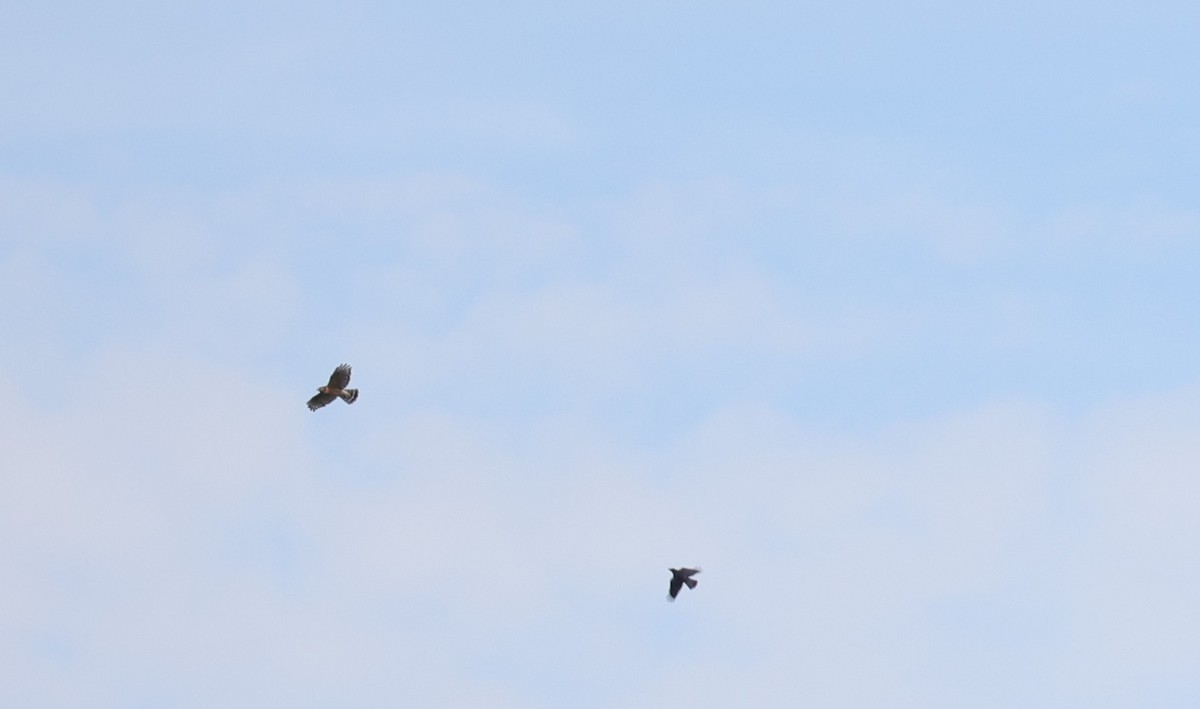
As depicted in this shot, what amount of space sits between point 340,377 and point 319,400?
159cm

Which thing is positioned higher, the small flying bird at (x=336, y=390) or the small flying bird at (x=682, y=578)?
the small flying bird at (x=336, y=390)

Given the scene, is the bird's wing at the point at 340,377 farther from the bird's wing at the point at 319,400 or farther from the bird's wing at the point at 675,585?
the bird's wing at the point at 675,585

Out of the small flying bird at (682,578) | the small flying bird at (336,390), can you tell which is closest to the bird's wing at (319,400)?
the small flying bird at (336,390)

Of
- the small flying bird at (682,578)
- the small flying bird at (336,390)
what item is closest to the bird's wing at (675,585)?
the small flying bird at (682,578)

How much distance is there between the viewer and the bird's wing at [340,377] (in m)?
144

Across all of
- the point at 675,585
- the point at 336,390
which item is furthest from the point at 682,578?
the point at 336,390

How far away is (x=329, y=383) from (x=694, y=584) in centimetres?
2031

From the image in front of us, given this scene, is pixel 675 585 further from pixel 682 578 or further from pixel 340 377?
pixel 340 377

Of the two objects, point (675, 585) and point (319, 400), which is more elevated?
point (319, 400)

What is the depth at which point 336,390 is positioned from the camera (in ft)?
473

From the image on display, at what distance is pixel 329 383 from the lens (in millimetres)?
144000

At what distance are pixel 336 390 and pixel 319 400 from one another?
1.02 metres

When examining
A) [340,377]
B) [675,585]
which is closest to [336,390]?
[340,377]

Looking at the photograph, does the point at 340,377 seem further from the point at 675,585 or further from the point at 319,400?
the point at 675,585
